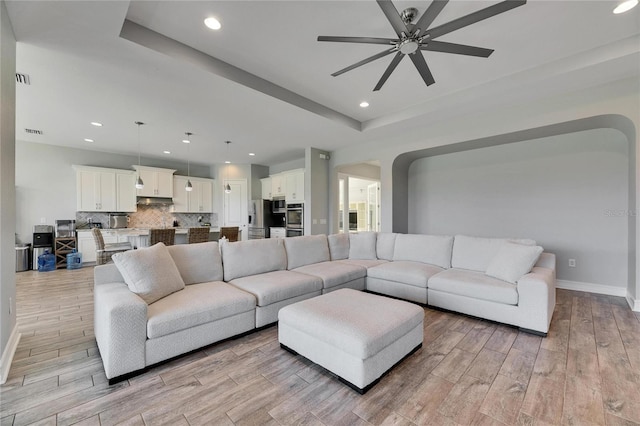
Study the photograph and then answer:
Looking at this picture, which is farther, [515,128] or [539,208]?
[539,208]

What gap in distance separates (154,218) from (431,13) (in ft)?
25.7

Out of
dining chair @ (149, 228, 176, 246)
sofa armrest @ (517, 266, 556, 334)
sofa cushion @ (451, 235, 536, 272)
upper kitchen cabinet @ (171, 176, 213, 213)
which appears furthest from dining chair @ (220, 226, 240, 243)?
sofa armrest @ (517, 266, 556, 334)

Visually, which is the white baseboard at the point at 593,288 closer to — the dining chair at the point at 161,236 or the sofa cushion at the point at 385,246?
the sofa cushion at the point at 385,246

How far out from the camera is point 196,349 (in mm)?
2209

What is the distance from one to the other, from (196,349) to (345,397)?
1.30m

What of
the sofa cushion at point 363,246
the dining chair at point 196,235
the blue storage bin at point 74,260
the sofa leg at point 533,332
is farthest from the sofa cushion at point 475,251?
the blue storage bin at point 74,260

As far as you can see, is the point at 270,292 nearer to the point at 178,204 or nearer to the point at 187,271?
the point at 187,271

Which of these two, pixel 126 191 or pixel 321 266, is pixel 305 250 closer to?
pixel 321 266

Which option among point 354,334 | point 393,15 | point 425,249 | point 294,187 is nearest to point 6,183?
point 354,334

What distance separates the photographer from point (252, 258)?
10.6 ft

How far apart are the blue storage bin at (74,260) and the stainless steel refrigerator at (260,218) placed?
3.82 metres

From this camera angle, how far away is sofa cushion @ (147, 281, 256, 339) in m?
1.99

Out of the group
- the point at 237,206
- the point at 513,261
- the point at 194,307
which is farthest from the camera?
the point at 237,206

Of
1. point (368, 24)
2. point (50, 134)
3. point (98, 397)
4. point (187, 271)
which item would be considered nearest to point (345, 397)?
point (98, 397)
